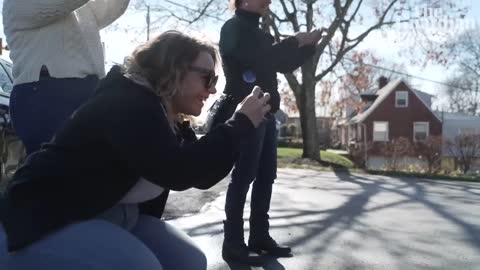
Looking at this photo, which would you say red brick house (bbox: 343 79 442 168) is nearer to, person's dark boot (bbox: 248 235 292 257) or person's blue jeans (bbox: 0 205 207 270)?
person's dark boot (bbox: 248 235 292 257)

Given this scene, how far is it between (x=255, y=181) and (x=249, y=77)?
743mm

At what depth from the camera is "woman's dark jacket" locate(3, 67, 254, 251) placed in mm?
1832

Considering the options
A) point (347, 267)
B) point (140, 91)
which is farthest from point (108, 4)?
point (347, 267)

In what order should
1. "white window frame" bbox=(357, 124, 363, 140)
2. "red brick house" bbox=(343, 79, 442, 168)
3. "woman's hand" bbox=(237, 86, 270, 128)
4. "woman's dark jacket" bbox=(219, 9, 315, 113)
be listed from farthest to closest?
"white window frame" bbox=(357, 124, 363, 140)
"red brick house" bbox=(343, 79, 442, 168)
"woman's dark jacket" bbox=(219, 9, 315, 113)
"woman's hand" bbox=(237, 86, 270, 128)

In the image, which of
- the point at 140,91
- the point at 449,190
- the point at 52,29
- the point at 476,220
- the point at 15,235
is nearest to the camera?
the point at 15,235

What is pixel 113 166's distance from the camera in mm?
1896

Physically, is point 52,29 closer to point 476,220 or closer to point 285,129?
point 476,220

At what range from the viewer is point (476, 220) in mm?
5285

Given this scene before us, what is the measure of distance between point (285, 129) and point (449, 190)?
66327 millimetres

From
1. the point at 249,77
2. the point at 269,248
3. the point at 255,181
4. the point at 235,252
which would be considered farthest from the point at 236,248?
the point at 249,77

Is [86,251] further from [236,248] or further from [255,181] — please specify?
[255,181]

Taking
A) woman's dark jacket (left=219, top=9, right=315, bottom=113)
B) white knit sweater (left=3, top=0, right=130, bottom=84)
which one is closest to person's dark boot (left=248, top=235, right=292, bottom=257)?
woman's dark jacket (left=219, top=9, right=315, bottom=113)

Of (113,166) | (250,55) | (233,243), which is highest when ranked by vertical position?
(250,55)

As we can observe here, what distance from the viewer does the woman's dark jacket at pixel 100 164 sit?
1832 mm
